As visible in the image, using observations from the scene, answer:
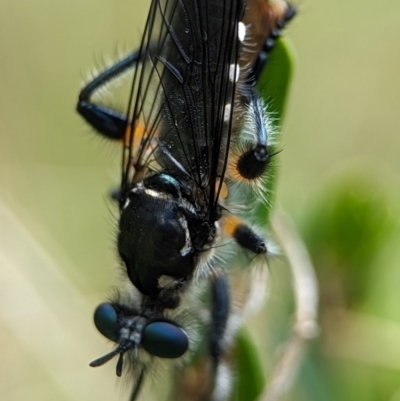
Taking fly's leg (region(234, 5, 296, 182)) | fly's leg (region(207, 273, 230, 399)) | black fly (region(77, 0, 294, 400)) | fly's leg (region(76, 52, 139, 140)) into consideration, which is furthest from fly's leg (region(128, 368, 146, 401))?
fly's leg (region(76, 52, 139, 140))

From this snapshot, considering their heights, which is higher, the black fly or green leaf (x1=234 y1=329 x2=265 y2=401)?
the black fly

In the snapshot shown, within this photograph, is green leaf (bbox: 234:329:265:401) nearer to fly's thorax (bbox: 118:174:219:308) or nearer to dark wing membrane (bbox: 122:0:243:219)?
fly's thorax (bbox: 118:174:219:308)

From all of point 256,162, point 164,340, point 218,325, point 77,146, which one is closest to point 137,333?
point 164,340

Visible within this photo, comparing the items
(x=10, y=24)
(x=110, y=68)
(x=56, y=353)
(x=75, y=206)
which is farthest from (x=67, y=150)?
(x=110, y=68)

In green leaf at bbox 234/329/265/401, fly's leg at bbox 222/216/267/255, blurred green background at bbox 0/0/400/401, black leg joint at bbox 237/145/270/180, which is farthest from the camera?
blurred green background at bbox 0/0/400/401

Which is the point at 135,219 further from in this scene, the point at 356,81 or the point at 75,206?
the point at 356,81
